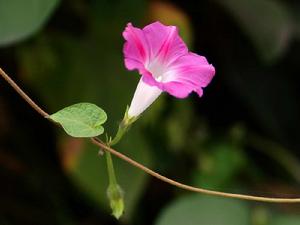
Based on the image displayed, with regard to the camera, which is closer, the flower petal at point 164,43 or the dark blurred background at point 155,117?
the flower petal at point 164,43

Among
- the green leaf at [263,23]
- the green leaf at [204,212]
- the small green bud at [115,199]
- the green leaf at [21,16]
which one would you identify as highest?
the small green bud at [115,199]

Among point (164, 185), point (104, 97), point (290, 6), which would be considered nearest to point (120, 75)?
point (104, 97)

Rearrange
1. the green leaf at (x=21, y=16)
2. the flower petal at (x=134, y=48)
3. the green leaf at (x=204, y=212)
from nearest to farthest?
the flower petal at (x=134, y=48) < the green leaf at (x=21, y=16) < the green leaf at (x=204, y=212)

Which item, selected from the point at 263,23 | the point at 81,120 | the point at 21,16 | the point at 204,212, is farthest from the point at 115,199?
the point at 263,23

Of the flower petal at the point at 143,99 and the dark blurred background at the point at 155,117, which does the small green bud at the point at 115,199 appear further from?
the dark blurred background at the point at 155,117

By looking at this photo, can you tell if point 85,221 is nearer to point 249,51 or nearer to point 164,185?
point 164,185

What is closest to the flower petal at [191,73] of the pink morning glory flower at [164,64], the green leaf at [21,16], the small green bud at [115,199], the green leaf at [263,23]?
the pink morning glory flower at [164,64]

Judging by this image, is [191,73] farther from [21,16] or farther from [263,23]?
[263,23]
